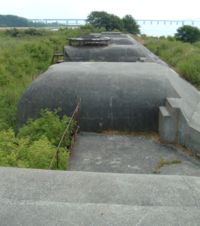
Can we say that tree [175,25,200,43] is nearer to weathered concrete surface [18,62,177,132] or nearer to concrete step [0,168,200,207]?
weathered concrete surface [18,62,177,132]

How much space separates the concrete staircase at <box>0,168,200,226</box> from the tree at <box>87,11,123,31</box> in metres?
54.1

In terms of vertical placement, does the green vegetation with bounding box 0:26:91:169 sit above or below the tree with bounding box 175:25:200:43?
below

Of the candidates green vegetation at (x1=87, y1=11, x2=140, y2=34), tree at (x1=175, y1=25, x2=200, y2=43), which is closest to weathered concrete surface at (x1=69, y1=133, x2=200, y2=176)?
tree at (x1=175, y1=25, x2=200, y2=43)

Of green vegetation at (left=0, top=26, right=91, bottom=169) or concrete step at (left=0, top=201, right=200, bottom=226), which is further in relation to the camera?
green vegetation at (left=0, top=26, right=91, bottom=169)

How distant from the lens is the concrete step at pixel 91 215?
10.0 ft

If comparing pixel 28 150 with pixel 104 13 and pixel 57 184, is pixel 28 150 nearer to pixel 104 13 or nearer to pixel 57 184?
pixel 57 184

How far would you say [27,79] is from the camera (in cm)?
1758

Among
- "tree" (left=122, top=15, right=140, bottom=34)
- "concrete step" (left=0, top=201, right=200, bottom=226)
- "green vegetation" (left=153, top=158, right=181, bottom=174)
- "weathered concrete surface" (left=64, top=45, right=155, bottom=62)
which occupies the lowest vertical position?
"green vegetation" (left=153, top=158, right=181, bottom=174)

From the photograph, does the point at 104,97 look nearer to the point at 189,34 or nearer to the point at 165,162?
the point at 165,162

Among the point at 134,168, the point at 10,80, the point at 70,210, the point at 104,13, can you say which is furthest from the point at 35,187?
the point at 104,13

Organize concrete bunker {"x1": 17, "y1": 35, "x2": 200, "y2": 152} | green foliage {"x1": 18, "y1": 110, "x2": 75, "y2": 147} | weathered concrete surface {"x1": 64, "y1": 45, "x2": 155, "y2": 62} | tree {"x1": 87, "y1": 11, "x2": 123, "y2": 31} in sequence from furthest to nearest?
tree {"x1": 87, "y1": 11, "x2": 123, "y2": 31} < weathered concrete surface {"x1": 64, "y1": 45, "x2": 155, "y2": 62} < concrete bunker {"x1": 17, "y1": 35, "x2": 200, "y2": 152} < green foliage {"x1": 18, "y1": 110, "x2": 75, "y2": 147}

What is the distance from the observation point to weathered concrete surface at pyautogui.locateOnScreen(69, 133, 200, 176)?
7.29m

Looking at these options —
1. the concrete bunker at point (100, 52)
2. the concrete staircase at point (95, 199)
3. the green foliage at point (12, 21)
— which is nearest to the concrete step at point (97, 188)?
the concrete staircase at point (95, 199)

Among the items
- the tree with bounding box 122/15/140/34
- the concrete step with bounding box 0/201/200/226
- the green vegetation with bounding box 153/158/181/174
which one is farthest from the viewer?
the tree with bounding box 122/15/140/34
